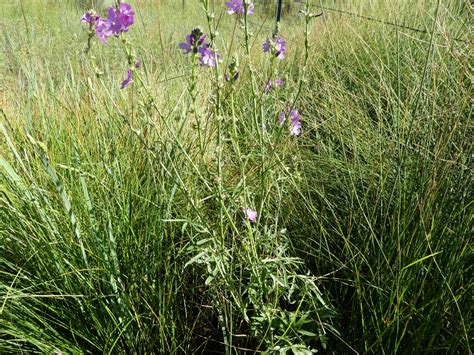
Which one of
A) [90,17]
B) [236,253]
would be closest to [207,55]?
[90,17]

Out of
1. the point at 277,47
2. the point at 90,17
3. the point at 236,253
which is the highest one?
the point at 90,17

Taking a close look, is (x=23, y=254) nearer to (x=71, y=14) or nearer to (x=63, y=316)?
(x=63, y=316)

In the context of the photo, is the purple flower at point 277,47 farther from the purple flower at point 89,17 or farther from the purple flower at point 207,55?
the purple flower at point 89,17

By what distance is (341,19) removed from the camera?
4.03 metres

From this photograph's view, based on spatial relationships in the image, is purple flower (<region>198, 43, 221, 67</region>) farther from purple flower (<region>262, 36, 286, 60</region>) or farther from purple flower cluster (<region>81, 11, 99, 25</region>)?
purple flower cluster (<region>81, 11, 99, 25</region>)

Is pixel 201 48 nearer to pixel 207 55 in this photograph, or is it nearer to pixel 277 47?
pixel 207 55

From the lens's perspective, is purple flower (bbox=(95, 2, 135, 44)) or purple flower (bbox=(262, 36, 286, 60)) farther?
purple flower (bbox=(262, 36, 286, 60))

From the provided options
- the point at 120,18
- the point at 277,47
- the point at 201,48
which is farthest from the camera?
the point at 277,47

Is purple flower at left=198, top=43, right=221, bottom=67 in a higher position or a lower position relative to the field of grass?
higher

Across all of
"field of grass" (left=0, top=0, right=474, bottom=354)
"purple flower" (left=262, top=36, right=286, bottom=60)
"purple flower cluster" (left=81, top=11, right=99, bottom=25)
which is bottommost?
"field of grass" (left=0, top=0, right=474, bottom=354)

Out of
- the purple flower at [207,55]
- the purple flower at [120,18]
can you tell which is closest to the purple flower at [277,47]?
the purple flower at [207,55]

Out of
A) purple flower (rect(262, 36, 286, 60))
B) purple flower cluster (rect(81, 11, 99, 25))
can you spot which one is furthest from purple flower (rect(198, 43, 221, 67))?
purple flower cluster (rect(81, 11, 99, 25))

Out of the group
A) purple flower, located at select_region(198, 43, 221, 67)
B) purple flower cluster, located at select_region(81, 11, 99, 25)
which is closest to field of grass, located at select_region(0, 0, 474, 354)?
purple flower, located at select_region(198, 43, 221, 67)

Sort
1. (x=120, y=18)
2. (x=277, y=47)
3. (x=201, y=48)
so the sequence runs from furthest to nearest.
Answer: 1. (x=277, y=47)
2. (x=201, y=48)
3. (x=120, y=18)
